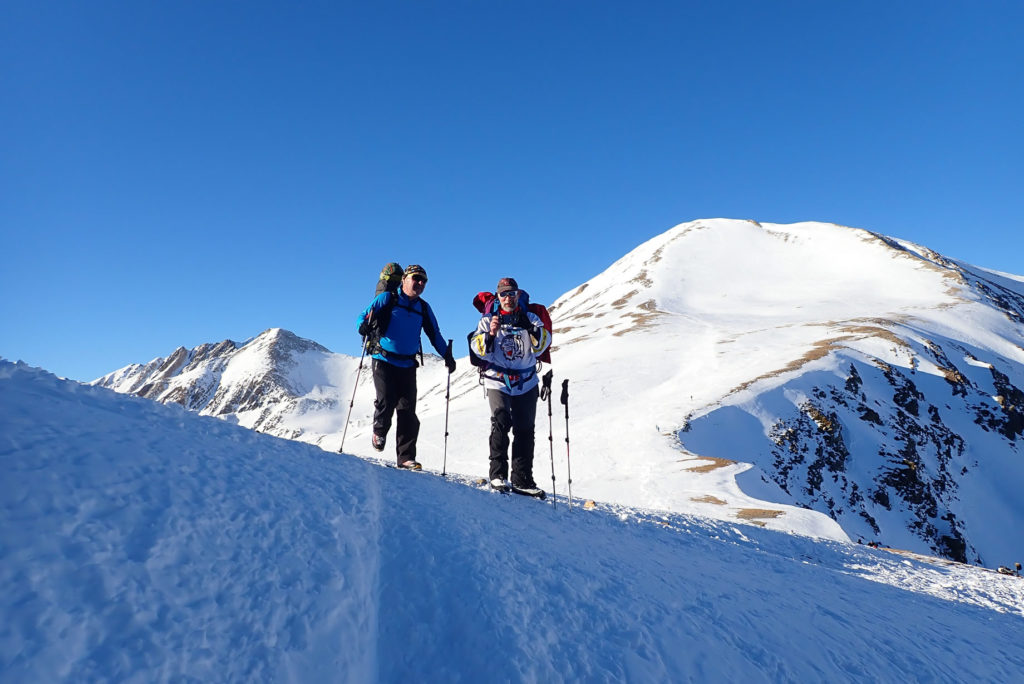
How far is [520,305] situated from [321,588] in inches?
223

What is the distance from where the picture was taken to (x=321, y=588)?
8.81ft

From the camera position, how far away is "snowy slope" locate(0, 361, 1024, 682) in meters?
1.98

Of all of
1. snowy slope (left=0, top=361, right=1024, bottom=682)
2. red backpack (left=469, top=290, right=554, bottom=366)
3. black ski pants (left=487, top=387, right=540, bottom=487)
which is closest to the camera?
snowy slope (left=0, top=361, right=1024, bottom=682)

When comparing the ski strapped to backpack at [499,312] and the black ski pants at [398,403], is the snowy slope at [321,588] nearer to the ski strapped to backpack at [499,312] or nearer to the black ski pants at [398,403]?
the black ski pants at [398,403]

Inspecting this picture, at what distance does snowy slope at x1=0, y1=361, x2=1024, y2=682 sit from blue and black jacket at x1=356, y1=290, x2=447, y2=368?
7.64 feet

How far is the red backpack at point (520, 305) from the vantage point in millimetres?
7959

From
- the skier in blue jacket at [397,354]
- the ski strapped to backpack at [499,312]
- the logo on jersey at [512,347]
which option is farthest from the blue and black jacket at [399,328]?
the logo on jersey at [512,347]

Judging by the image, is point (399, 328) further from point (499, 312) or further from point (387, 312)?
point (499, 312)

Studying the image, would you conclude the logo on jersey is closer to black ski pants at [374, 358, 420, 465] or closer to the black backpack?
the black backpack

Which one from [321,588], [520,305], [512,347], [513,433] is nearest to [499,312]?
[520,305]

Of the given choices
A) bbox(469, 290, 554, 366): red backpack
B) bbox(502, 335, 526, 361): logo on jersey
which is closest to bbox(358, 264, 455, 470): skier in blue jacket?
bbox(502, 335, 526, 361): logo on jersey

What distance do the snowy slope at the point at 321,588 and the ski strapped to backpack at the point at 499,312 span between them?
2.66 metres

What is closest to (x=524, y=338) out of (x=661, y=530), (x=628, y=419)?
Result: (x=661, y=530)

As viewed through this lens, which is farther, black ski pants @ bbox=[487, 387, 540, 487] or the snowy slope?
black ski pants @ bbox=[487, 387, 540, 487]
